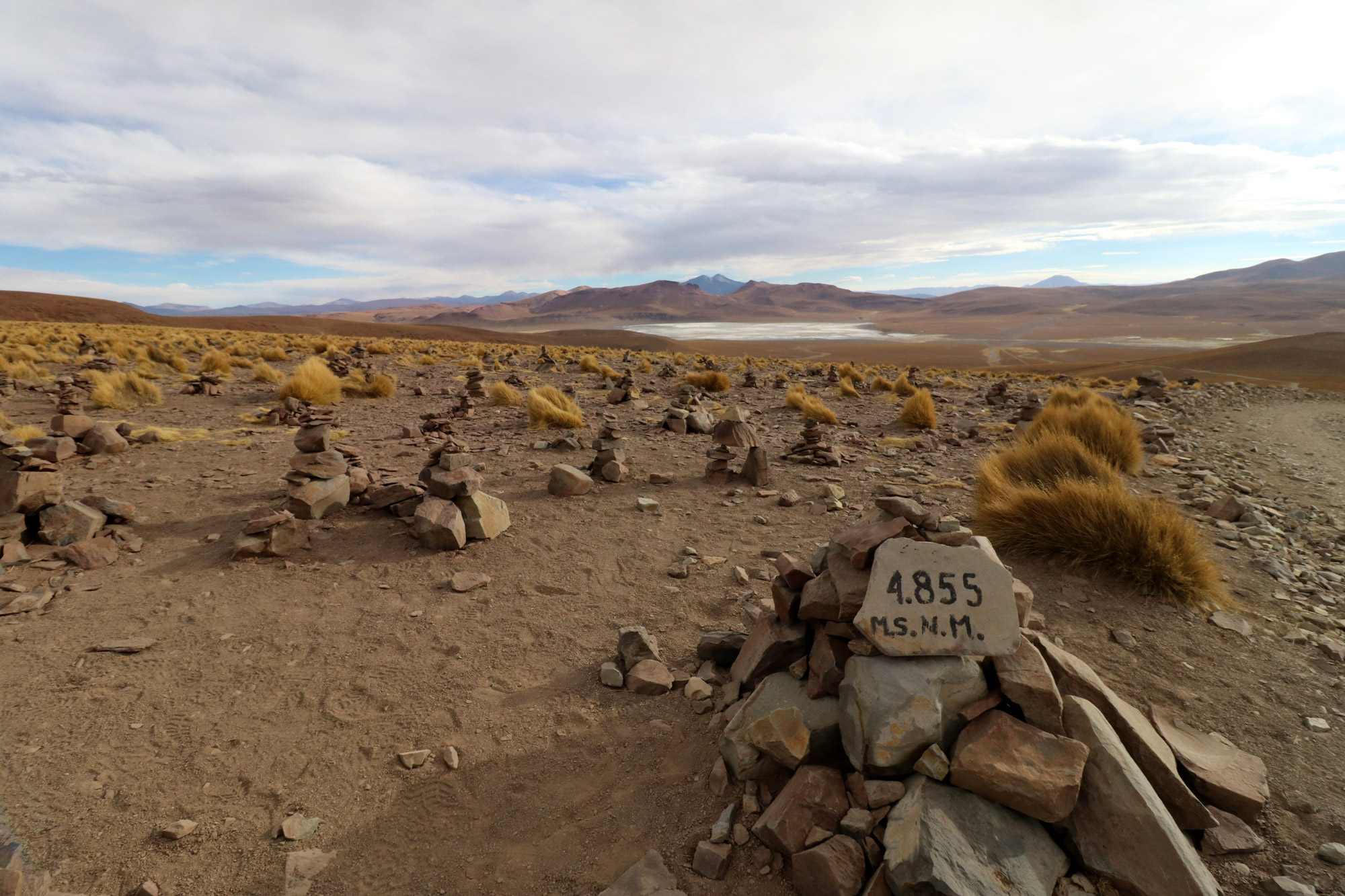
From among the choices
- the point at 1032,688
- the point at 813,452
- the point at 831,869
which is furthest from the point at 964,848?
the point at 813,452

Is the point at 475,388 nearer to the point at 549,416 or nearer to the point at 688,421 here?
the point at 549,416

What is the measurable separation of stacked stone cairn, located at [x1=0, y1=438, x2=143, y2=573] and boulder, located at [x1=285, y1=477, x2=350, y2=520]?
4.39 feet

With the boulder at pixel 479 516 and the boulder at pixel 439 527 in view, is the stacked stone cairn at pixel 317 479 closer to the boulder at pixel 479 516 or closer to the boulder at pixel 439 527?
the boulder at pixel 439 527

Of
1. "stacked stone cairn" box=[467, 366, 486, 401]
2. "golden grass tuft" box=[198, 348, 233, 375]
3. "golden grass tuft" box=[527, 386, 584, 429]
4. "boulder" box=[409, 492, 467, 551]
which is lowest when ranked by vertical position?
"boulder" box=[409, 492, 467, 551]

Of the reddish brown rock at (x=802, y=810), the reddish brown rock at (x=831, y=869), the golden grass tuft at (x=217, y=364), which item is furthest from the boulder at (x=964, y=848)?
the golden grass tuft at (x=217, y=364)

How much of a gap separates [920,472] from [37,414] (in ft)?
52.3

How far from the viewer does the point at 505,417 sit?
1269 cm

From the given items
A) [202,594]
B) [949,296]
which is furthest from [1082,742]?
[949,296]

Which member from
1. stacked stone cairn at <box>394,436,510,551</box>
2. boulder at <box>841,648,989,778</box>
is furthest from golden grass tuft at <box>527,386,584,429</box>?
boulder at <box>841,648,989,778</box>

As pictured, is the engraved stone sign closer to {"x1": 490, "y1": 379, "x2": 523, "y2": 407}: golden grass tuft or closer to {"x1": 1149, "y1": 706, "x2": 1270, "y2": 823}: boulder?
{"x1": 1149, "y1": 706, "x2": 1270, "y2": 823}: boulder

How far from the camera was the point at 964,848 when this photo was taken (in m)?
2.38

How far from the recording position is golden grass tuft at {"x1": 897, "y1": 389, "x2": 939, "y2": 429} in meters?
12.4

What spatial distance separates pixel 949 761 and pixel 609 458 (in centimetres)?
632

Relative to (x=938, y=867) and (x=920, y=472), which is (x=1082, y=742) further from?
(x=920, y=472)
